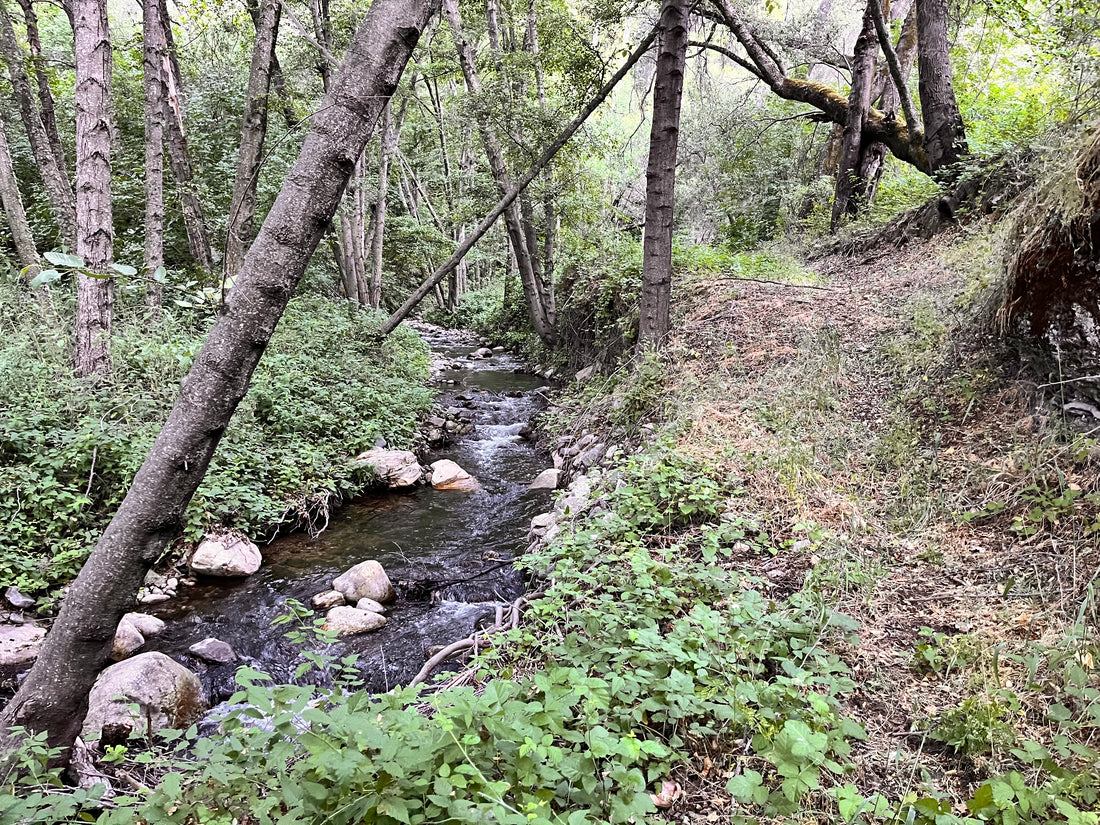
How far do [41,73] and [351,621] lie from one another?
10129mm

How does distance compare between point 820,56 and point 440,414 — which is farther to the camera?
point 820,56

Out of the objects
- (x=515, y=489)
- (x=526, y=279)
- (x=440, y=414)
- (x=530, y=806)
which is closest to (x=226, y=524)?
(x=515, y=489)

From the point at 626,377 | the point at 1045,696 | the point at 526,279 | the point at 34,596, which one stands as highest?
the point at 526,279

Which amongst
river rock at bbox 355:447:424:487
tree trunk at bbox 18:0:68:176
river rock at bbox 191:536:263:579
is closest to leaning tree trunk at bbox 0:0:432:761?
river rock at bbox 191:536:263:579

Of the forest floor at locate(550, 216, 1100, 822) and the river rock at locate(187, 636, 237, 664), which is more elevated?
the forest floor at locate(550, 216, 1100, 822)

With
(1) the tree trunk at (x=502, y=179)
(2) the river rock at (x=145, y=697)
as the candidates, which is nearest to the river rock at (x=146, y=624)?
(2) the river rock at (x=145, y=697)

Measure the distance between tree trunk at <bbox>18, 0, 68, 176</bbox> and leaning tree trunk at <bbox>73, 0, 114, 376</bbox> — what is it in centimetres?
321

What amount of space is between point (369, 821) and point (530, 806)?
447 millimetres

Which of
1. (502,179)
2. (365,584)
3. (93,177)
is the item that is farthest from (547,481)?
(502,179)

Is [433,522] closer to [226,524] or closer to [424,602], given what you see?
[424,602]

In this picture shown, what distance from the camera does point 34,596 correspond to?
4.20m

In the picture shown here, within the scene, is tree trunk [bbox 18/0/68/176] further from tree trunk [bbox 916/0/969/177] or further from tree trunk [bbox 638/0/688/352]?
tree trunk [bbox 916/0/969/177]

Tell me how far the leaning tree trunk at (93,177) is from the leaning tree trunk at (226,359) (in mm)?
4716

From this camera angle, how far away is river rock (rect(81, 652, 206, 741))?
3.08 m
